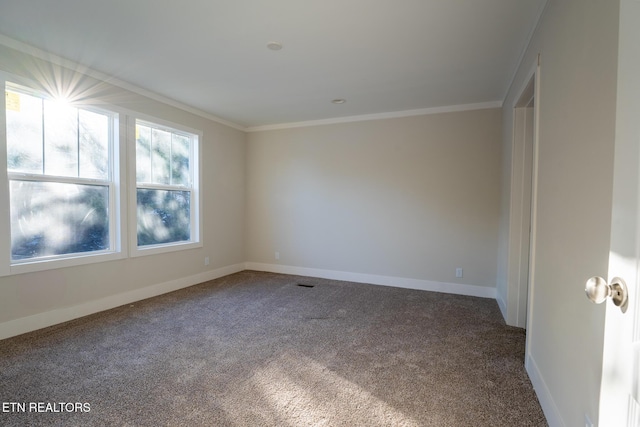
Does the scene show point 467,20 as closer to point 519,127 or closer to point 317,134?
point 519,127

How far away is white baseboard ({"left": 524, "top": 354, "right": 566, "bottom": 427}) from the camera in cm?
159

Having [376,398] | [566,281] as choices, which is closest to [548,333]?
[566,281]

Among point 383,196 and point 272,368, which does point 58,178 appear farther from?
point 383,196

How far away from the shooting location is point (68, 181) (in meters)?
3.14

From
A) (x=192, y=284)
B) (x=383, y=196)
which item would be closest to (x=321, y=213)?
(x=383, y=196)

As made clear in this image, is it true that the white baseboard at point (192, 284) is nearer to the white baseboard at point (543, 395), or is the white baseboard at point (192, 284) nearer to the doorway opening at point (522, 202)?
the doorway opening at point (522, 202)

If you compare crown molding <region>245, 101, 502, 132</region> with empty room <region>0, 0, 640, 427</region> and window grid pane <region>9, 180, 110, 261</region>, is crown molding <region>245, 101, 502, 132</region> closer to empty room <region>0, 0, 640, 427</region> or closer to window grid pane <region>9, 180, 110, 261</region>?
empty room <region>0, 0, 640, 427</region>

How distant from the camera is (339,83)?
348 centimetres

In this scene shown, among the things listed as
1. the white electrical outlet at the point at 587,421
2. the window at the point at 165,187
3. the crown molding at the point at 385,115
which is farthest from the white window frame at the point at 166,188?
the white electrical outlet at the point at 587,421

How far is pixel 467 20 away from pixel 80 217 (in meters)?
4.09

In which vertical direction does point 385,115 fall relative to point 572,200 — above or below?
above

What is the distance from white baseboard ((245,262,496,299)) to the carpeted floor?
0.50 metres

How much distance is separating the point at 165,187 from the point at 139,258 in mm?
1003

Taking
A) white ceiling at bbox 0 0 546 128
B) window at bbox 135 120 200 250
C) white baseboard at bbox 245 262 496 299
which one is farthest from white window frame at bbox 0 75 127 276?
white baseboard at bbox 245 262 496 299
